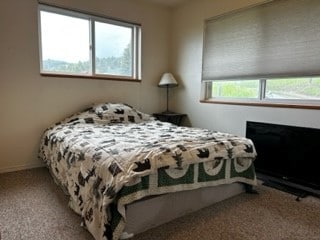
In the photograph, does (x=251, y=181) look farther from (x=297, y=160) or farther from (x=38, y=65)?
(x=38, y=65)

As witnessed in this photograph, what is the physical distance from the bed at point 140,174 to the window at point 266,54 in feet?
3.37

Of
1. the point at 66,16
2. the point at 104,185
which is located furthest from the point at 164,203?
the point at 66,16

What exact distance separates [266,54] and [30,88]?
2947 millimetres

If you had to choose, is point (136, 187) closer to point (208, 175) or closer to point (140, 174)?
point (140, 174)

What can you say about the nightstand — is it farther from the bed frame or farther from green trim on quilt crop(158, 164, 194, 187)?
green trim on quilt crop(158, 164, 194, 187)

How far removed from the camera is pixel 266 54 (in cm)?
290

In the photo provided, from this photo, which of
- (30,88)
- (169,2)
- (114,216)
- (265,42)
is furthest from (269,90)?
(30,88)

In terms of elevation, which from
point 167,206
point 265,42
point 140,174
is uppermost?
point 265,42

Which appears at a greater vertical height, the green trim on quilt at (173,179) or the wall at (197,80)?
the wall at (197,80)

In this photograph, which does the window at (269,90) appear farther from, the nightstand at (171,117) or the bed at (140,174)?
the bed at (140,174)

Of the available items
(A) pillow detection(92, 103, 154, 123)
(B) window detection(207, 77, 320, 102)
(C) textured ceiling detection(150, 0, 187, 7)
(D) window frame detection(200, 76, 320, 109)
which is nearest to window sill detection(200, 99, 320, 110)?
(D) window frame detection(200, 76, 320, 109)

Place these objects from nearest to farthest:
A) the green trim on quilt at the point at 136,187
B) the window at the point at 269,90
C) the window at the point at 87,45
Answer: the green trim on quilt at the point at 136,187 < the window at the point at 269,90 < the window at the point at 87,45

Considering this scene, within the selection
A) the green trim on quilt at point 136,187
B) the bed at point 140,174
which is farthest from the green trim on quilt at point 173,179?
the green trim on quilt at point 136,187

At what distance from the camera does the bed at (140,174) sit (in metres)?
1.54
